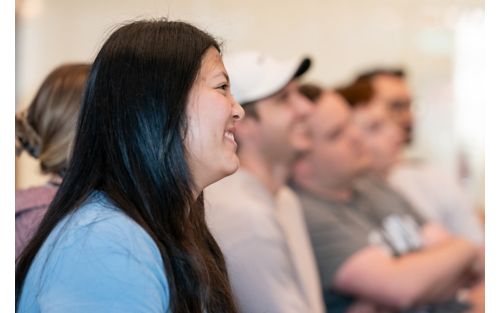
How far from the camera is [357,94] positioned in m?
3.56

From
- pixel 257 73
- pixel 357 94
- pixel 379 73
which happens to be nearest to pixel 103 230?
pixel 257 73

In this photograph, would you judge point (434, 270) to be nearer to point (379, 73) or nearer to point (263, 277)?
point (263, 277)

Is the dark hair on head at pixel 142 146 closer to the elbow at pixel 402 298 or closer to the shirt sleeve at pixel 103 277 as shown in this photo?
the shirt sleeve at pixel 103 277

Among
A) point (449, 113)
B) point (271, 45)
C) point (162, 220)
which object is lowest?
point (449, 113)

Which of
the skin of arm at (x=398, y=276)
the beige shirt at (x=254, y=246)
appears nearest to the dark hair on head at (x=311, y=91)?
the skin of arm at (x=398, y=276)

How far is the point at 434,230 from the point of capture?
2.96 metres

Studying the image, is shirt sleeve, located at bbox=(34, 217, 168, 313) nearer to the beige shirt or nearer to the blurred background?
the beige shirt

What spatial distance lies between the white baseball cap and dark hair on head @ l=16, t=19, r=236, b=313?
0.79 meters

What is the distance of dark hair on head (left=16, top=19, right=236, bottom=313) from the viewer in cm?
110

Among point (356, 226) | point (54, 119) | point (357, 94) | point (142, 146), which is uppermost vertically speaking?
point (142, 146)

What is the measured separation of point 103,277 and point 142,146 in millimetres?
185
